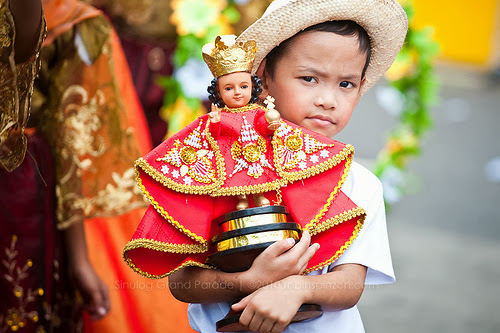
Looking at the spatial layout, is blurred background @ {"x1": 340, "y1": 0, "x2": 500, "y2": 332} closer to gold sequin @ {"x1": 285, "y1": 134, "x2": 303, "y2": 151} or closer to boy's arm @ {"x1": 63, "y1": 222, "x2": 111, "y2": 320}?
boy's arm @ {"x1": 63, "y1": 222, "x2": 111, "y2": 320}

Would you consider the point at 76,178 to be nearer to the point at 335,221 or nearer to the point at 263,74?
the point at 263,74

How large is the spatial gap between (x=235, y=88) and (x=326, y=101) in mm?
300

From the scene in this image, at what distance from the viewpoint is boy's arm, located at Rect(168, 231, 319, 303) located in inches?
61.5

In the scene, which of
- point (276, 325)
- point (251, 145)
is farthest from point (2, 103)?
point (276, 325)

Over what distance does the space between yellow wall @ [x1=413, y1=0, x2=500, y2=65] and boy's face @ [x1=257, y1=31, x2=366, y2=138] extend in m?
9.77

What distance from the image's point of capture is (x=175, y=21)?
417 centimetres

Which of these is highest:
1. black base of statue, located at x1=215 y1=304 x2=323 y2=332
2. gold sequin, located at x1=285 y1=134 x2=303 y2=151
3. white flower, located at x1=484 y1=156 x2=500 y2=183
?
gold sequin, located at x1=285 y1=134 x2=303 y2=151

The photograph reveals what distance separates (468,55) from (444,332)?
9.42 m

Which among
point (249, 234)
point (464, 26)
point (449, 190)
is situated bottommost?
point (449, 190)

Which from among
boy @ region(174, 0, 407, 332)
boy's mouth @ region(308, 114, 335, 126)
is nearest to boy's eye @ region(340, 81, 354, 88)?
boy @ region(174, 0, 407, 332)

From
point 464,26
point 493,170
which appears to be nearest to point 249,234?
point 493,170

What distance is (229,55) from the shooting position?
1609mm

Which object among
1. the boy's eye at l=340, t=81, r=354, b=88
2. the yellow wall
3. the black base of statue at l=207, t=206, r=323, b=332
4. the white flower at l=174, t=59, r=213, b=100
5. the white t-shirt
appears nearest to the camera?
the black base of statue at l=207, t=206, r=323, b=332

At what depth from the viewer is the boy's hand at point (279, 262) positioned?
5.07 feet
